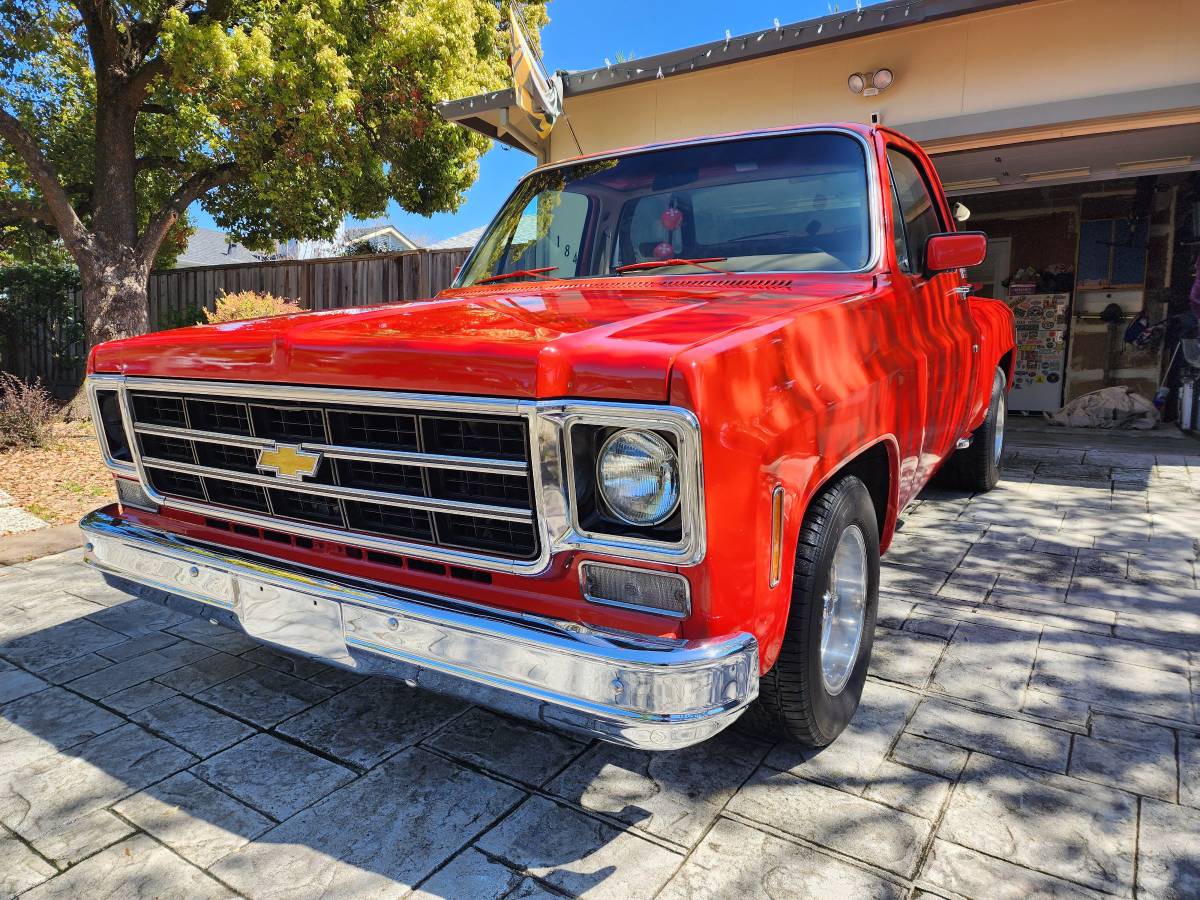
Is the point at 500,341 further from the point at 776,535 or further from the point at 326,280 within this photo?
the point at 326,280

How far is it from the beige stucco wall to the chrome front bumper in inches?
270

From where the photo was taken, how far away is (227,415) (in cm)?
234

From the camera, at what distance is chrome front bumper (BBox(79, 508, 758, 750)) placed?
5.41ft

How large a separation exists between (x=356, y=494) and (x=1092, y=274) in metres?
11.3

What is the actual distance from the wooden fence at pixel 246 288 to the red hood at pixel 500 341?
744cm

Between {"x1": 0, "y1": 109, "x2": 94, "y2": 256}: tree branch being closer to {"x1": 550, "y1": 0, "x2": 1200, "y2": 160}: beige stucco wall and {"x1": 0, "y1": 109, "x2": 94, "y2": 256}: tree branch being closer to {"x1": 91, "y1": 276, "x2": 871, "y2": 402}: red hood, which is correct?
{"x1": 550, "y1": 0, "x2": 1200, "y2": 160}: beige stucco wall

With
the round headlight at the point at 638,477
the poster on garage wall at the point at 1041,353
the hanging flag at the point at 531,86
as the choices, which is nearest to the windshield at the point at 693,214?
the round headlight at the point at 638,477

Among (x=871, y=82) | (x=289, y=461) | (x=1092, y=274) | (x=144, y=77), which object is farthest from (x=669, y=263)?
(x=1092, y=274)

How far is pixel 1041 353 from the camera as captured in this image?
10656mm

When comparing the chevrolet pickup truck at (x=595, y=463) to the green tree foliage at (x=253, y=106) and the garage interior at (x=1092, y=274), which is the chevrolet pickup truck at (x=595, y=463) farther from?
the garage interior at (x=1092, y=274)

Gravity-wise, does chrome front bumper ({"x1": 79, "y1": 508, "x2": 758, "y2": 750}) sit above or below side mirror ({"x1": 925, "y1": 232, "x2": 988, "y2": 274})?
below

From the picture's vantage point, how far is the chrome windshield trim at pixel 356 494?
1.86 meters

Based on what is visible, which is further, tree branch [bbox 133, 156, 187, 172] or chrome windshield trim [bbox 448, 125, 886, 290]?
tree branch [bbox 133, 156, 187, 172]

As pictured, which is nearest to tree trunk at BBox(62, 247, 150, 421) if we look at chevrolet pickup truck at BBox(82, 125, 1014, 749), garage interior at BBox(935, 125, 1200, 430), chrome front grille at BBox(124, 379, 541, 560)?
chevrolet pickup truck at BBox(82, 125, 1014, 749)
